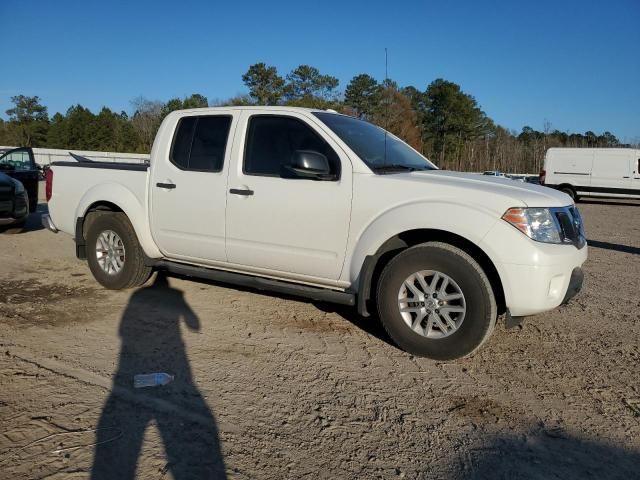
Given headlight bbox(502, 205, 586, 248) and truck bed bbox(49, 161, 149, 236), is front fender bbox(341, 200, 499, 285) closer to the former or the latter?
headlight bbox(502, 205, 586, 248)

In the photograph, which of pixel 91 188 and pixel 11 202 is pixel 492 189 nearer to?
pixel 91 188

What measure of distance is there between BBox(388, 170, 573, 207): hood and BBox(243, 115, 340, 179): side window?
875 millimetres

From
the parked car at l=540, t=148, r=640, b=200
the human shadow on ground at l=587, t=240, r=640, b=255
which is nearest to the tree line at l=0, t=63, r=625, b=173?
the parked car at l=540, t=148, r=640, b=200

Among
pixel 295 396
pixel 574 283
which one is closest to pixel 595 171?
pixel 574 283

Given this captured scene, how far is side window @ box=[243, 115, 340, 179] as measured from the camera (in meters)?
4.37

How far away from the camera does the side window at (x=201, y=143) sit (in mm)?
4809

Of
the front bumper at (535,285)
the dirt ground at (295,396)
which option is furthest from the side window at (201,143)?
the front bumper at (535,285)

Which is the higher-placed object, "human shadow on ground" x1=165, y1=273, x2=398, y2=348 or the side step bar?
the side step bar

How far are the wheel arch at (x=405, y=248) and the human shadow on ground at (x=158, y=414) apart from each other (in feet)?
4.73

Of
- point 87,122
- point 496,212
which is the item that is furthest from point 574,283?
point 87,122

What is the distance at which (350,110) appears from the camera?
3209 cm

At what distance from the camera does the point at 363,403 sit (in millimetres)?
3105

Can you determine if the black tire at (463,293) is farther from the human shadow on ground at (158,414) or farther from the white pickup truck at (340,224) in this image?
the human shadow on ground at (158,414)

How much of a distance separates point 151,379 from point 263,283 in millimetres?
1429
